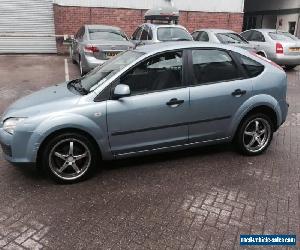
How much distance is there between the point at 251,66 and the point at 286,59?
28.4 ft

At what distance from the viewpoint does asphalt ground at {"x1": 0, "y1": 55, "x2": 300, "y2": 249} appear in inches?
123

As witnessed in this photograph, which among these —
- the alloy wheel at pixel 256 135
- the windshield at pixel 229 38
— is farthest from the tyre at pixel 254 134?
the windshield at pixel 229 38

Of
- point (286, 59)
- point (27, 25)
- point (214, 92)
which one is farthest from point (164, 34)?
point (27, 25)

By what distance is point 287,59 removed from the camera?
41.1 ft

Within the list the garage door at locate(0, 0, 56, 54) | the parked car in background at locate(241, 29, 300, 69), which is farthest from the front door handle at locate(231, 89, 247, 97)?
the garage door at locate(0, 0, 56, 54)

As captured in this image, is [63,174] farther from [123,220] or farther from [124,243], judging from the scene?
[124,243]

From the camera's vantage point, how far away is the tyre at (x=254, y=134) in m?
4.81

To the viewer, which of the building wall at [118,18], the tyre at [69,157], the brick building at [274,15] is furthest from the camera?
the brick building at [274,15]

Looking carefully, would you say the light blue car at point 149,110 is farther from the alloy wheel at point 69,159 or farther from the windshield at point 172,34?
the windshield at point 172,34

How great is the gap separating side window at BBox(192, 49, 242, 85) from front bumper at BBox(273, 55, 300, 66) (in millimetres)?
8671

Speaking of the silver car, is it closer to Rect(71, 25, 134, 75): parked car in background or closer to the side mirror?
Rect(71, 25, 134, 75): parked car in background

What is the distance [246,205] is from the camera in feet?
Result: 12.0

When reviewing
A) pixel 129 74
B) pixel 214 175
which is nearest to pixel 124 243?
pixel 214 175

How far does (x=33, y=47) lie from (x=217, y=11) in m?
10.1
